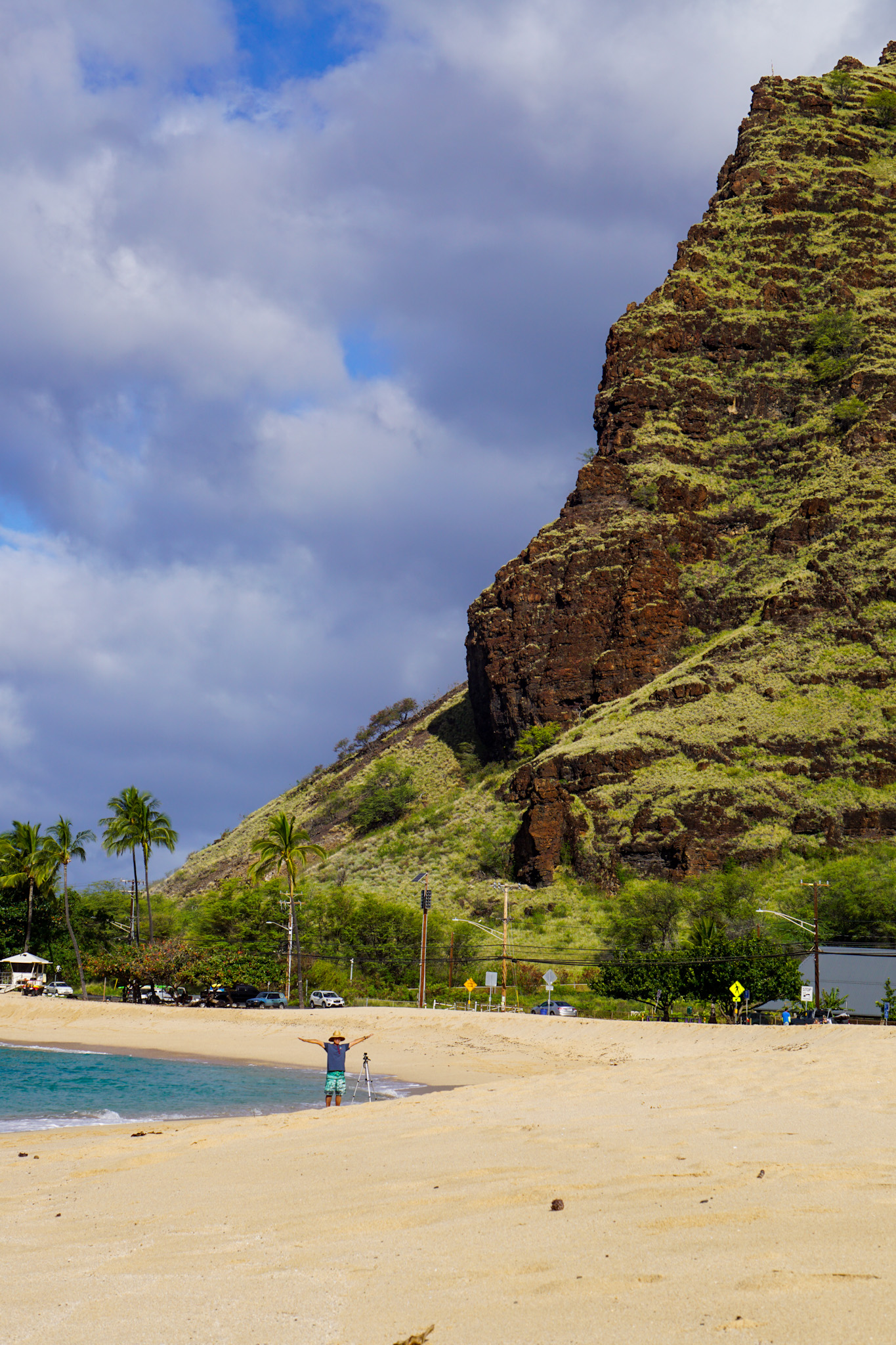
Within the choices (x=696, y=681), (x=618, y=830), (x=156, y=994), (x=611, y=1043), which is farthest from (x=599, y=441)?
(x=611, y=1043)

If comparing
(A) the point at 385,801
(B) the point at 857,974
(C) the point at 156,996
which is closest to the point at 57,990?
(C) the point at 156,996

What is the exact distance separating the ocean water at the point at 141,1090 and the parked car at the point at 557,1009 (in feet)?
70.6

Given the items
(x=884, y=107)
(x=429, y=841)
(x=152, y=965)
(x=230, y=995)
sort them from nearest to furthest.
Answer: (x=152, y=965) → (x=230, y=995) → (x=429, y=841) → (x=884, y=107)

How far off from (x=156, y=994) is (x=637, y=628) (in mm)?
64398

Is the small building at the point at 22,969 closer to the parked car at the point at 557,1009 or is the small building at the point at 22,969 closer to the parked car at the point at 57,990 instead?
the parked car at the point at 57,990

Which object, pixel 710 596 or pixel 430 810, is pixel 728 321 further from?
pixel 430 810

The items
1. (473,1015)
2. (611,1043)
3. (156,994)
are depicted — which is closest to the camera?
(611,1043)

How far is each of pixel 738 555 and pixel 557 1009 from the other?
251 ft

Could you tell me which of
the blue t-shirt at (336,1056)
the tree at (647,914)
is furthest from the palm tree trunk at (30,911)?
the blue t-shirt at (336,1056)

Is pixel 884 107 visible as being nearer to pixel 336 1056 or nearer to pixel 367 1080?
pixel 367 1080

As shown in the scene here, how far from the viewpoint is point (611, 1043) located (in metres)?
39.4

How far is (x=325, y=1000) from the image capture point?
63625 millimetres

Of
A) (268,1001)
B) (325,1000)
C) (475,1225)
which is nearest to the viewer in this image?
(475,1225)

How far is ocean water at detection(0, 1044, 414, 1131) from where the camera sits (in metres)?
22.9
